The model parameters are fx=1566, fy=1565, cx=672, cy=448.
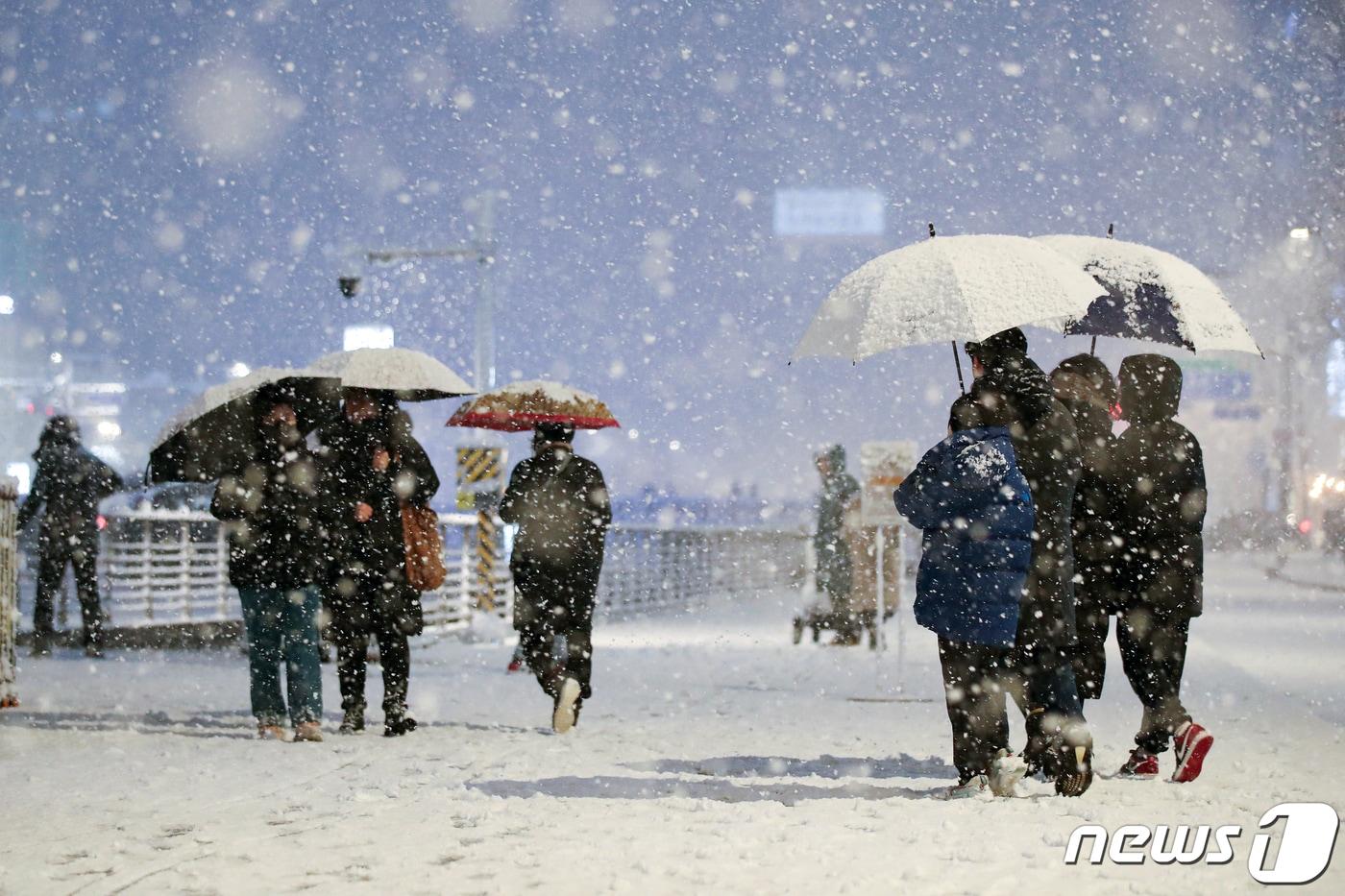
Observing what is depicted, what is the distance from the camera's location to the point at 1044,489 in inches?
267

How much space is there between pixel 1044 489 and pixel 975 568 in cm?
51

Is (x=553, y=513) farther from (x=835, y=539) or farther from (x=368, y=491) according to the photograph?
(x=835, y=539)

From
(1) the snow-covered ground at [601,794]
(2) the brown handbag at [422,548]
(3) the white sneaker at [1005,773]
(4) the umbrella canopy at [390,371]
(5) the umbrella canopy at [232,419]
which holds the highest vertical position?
(4) the umbrella canopy at [390,371]

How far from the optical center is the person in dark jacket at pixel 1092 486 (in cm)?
735

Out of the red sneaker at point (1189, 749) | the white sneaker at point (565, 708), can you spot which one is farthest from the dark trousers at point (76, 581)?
the red sneaker at point (1189, 749)

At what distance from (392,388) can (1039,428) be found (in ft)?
14.8

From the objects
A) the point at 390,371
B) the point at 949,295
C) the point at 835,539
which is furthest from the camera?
the point at 835,539

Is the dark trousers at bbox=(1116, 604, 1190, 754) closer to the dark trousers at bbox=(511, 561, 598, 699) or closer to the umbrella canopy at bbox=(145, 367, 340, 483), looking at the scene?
the dark trousers at bbox=(511, 561, 598, 699)

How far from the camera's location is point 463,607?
21500 mm

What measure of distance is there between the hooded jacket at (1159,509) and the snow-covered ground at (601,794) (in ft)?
3.01

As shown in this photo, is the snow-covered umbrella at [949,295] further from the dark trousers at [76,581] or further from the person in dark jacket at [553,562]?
the dark trousers at [76,581]

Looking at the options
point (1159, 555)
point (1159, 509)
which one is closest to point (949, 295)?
point (1159, 509)

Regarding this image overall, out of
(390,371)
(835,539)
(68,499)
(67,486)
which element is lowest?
(835,539)

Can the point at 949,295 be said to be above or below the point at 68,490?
above
